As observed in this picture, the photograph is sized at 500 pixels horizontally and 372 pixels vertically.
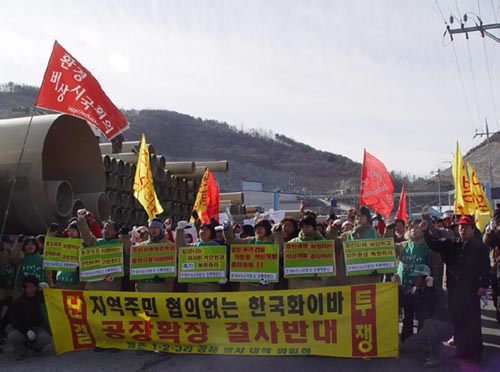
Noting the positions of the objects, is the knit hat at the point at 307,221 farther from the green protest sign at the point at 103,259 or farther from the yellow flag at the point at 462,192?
the yellow flag at the point at 462,192

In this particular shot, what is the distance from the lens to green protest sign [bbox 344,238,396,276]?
6.48 m

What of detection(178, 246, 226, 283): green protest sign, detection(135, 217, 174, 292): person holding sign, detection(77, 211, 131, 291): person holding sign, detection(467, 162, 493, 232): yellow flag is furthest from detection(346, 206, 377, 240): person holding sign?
detection(467, 162, 493, 232): yellow flag

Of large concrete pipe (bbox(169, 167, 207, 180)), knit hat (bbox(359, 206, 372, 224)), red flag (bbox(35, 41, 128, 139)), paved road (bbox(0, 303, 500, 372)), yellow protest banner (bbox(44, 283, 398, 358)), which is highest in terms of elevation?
red flag (bbox(35, 41, 128, 139))

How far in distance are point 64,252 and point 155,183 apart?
10898 mm

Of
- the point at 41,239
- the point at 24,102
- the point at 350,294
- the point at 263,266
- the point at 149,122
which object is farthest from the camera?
the point at 149,122

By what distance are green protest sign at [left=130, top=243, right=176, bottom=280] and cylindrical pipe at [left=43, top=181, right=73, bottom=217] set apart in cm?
632

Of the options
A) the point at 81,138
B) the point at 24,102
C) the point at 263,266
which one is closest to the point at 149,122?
the point at 24,102

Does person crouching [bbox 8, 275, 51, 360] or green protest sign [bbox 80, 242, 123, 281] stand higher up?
green protest sign [bbox 80, 242, 123, 281]

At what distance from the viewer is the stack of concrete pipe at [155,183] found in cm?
1622

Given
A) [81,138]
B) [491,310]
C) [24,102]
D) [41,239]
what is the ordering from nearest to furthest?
[41,239], [491,310], [81,138], [24,102]

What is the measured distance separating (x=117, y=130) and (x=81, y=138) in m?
5.48

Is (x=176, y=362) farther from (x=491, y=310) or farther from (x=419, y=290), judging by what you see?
(x=491, y=310)

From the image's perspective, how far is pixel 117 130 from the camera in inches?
394

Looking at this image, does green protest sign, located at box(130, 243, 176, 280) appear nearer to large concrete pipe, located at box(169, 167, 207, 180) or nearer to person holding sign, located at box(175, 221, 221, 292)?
person holding sign, located at box(175, 221, 221, 292)
